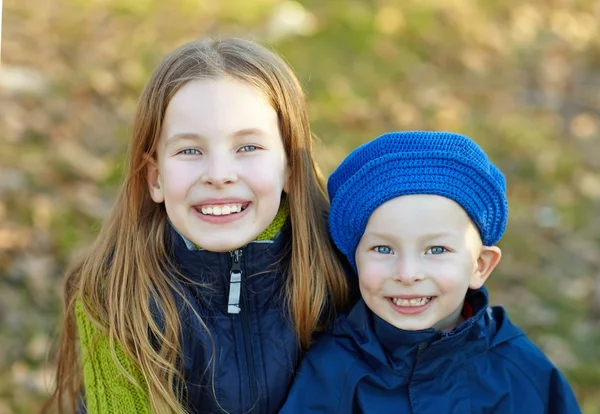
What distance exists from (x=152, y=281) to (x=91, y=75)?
314cm

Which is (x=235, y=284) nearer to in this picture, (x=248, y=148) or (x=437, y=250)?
(x=248, y=148)

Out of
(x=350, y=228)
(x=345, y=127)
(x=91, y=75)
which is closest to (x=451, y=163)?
(x=350, y=228)

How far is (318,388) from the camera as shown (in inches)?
98.0

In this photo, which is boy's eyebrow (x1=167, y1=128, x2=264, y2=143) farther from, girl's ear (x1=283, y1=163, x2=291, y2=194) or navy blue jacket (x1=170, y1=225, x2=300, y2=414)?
navy blue jacket (x1=170, y1=225, x2=300, y2=414)

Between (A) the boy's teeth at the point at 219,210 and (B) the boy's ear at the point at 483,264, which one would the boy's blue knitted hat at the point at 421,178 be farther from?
(A) the boy's teeth at the point at 219,210

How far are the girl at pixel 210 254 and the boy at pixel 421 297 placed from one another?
0.13 metres

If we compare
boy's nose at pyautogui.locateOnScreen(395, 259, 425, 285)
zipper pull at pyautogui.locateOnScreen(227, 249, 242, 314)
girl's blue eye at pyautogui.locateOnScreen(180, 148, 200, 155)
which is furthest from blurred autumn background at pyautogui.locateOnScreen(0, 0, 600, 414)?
boy's nose at pyautogui.locateOnScreen(395, 259, 425, 285)

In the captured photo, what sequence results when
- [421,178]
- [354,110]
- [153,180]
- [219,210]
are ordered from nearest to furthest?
[421,178], [219,210], [153,180], [354,110]

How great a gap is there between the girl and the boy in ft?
0.43

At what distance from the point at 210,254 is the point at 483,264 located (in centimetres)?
80

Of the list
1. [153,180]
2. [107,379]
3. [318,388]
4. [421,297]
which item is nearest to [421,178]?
[421,297]

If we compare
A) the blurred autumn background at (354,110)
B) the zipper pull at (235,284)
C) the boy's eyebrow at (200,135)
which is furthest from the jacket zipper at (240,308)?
the blurred autumn background at (354,110)

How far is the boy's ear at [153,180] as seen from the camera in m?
2.59

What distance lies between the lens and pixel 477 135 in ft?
18.0
